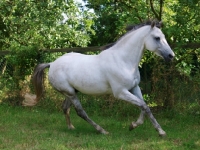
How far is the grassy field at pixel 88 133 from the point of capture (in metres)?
4.89

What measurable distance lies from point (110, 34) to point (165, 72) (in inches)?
365

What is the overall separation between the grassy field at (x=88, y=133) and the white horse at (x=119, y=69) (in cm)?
33

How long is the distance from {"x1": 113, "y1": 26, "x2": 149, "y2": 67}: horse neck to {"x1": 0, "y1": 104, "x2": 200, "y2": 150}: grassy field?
1267 millimetres

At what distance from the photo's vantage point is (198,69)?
747cm

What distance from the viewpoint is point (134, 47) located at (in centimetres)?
569

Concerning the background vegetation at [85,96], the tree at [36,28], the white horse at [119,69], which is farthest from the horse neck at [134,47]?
the tree at [36,28]

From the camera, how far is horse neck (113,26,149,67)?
566 centimetres

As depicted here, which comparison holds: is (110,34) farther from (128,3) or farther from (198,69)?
(198,69)

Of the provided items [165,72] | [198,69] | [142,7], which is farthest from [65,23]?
[198,69]

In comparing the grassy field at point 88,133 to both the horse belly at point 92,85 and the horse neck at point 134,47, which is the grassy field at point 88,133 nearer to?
the horse belly at point 92,85

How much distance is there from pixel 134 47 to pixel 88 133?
66.7 inches

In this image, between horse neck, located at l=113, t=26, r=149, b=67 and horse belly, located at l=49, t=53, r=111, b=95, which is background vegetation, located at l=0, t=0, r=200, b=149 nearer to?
horse belly, located at l=49, t=53, r=111, b=95

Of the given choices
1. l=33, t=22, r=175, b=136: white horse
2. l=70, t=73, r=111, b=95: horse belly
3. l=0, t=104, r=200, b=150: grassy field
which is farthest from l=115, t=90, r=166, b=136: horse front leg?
l=70, t=73, r=111, b=95: horse belly

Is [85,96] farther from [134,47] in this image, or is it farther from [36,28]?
[134,47]
